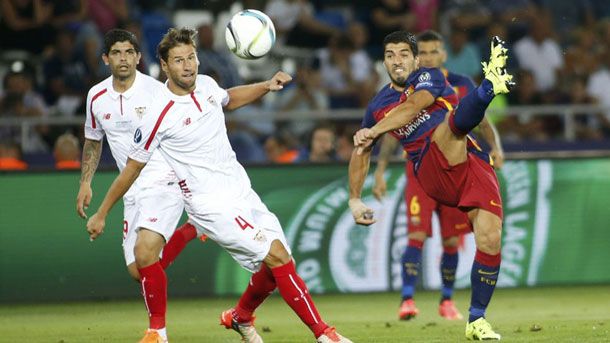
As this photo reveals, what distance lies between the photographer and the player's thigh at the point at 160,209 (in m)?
8.88

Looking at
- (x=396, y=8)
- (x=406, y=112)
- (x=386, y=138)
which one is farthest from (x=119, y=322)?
(x=396, y=8)

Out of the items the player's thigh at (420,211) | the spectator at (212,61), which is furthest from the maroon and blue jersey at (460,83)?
the spectator at (212,61)

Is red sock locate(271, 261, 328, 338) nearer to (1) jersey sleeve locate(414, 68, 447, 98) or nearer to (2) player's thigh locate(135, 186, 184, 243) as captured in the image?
(2) player's thigh locate(135, 186, 184, 243)

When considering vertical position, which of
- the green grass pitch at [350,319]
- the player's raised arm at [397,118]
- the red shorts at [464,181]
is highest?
the player's raised arm at [397,118]

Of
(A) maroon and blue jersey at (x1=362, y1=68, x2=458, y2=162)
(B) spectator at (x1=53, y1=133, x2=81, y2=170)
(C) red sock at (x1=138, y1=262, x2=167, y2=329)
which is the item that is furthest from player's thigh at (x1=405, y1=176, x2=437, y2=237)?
(B) spectator at (x1=53, y1=133, x2=81, y2=170)

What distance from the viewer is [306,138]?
50.7 feet

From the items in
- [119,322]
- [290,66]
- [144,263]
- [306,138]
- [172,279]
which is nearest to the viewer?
[144,263]

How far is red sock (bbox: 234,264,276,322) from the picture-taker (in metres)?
8.66

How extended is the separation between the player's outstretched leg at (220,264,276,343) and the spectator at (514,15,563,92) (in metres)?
9.84

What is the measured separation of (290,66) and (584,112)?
409 cm

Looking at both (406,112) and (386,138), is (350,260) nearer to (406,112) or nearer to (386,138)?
(386,138)

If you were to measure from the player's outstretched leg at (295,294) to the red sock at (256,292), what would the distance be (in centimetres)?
31

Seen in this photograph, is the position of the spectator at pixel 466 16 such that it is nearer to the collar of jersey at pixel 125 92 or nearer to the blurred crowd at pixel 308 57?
the blurred crowd at pixel 308 57

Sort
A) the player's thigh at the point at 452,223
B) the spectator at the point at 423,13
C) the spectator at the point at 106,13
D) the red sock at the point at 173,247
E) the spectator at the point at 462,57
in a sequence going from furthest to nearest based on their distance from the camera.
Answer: the spectator at the point at 423,13 < the spectator at the point at 462,57 < the spectator at the point at 106,13 < the player's thigh at the point at 452,223 < the red sock at the point at 173,247
